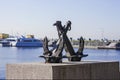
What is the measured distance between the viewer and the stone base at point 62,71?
11.8 meters

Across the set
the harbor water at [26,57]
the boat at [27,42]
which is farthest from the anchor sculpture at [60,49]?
the boat at [27,42]

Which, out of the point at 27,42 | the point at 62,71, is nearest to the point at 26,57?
the point at 62,71

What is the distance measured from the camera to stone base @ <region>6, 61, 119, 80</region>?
1177 centimetres

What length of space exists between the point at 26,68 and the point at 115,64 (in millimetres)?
3508

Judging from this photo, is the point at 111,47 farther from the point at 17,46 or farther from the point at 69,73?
the point at 69,73

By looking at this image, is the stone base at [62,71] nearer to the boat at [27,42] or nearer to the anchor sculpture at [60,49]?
the anchor sculpture at [60,49]

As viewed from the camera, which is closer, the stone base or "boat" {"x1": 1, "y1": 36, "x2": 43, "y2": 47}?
the stone base

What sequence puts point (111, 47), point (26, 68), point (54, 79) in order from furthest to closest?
1. point (111, 47)
2. point (26, 68)
3. point (54, 79)

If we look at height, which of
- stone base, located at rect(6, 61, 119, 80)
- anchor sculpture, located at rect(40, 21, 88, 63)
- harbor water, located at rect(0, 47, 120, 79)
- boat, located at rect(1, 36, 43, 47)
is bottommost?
harbor water, located at rect(0, 47, 120, 79)

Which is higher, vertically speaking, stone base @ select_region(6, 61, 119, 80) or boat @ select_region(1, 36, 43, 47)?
boat @ select_region(1, 36, 43, 47)

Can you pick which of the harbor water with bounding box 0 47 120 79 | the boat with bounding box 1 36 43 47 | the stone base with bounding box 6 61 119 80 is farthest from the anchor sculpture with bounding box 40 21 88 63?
the boat with bounding box 1 36 43 47

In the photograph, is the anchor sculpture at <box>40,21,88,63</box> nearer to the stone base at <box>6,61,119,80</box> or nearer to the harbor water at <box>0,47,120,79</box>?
the stone base at <box>6,61,119,80</box>

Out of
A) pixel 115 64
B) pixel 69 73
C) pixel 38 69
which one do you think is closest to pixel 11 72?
pixel 38 69

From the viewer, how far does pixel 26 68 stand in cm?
1245
